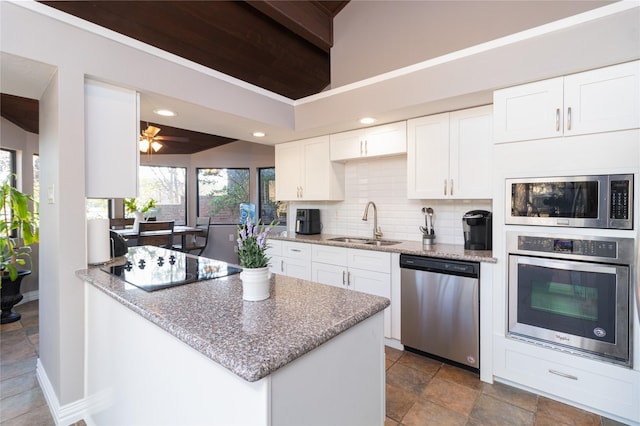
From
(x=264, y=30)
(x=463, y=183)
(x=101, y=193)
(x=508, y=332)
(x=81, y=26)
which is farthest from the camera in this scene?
(x=264, y=30)

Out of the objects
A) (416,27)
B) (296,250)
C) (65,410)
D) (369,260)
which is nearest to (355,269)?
(369,260)

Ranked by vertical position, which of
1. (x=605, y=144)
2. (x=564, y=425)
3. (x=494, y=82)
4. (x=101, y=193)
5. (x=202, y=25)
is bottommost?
(x=564, y=425)

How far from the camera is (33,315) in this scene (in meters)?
3.48

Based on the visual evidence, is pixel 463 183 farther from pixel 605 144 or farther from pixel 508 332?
pixel 508 332

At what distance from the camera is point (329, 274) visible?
3.18m

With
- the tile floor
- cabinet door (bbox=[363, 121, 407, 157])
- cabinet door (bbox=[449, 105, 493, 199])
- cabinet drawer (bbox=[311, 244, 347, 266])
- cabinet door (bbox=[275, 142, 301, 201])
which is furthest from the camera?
cabinet door (bbox=[275, 142, 301, 201])

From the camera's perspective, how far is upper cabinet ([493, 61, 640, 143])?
1.75 m

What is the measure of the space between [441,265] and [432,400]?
94 cm

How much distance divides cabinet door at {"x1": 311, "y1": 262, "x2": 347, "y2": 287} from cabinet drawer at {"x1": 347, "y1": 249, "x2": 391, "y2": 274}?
5.6 inches

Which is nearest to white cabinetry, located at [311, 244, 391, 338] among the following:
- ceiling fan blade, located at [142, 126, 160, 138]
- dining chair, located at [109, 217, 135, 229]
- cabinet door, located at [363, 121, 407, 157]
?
cabinet door, located at [363, 121, 407, 157]

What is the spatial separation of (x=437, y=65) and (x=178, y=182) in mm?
5674

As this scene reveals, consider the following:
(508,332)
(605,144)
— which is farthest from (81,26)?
(508,332)

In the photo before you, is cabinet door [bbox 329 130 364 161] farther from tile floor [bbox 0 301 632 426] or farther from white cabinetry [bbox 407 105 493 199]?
tile floor [bbox 0 301 632 426]

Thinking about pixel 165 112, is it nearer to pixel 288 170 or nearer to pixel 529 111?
pixel 288 170
